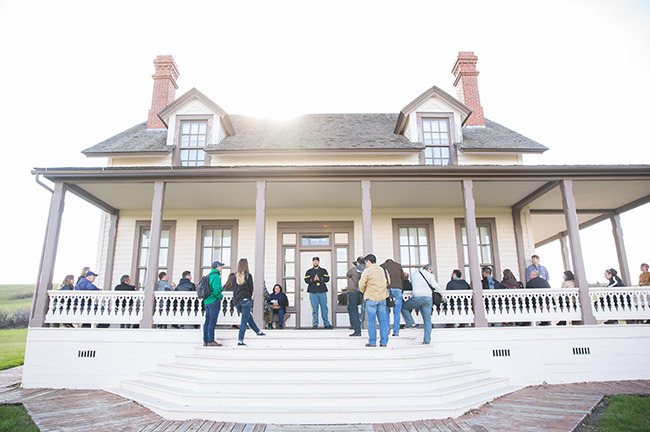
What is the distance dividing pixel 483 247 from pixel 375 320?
6.30m

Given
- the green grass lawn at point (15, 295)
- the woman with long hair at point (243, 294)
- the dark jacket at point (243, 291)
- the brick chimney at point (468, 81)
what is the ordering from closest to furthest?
1. the woman with long hair at point (243, 294)
2. the dark jacket at point (243, 291)
3. the brick chimney at point (468, 81)
4. the green grass lawn at point (15, 295)

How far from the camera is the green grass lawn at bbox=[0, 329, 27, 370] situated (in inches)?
428

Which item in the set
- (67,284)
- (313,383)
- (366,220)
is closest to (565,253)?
(366,220)

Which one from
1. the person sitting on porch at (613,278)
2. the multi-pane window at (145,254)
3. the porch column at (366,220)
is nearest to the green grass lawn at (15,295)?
the multi-pane window at (145,254)

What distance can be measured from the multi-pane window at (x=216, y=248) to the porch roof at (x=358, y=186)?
0.80m

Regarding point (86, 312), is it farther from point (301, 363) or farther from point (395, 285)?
point (395, 285)

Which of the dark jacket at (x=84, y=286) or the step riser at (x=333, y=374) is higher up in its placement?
the dark jacket at (x=84, y=286)

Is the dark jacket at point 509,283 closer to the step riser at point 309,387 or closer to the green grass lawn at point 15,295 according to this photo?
the step riser at point 309,387

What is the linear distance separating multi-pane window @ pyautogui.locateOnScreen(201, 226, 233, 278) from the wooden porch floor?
475 cm

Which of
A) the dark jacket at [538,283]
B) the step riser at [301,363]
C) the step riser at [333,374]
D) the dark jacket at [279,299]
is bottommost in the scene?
the step riser at [333,374]

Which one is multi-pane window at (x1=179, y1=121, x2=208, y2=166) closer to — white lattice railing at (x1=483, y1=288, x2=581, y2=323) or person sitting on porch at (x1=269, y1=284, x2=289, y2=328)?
person sitting on porch at (x1=269, y1=284, x2=289, y2=328)

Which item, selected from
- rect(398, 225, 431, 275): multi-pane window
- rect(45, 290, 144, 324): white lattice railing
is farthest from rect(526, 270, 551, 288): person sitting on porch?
rect(45, 290, 144, 324): white lattice railing

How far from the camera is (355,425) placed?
15.8ft

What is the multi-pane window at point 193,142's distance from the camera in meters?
11.6
